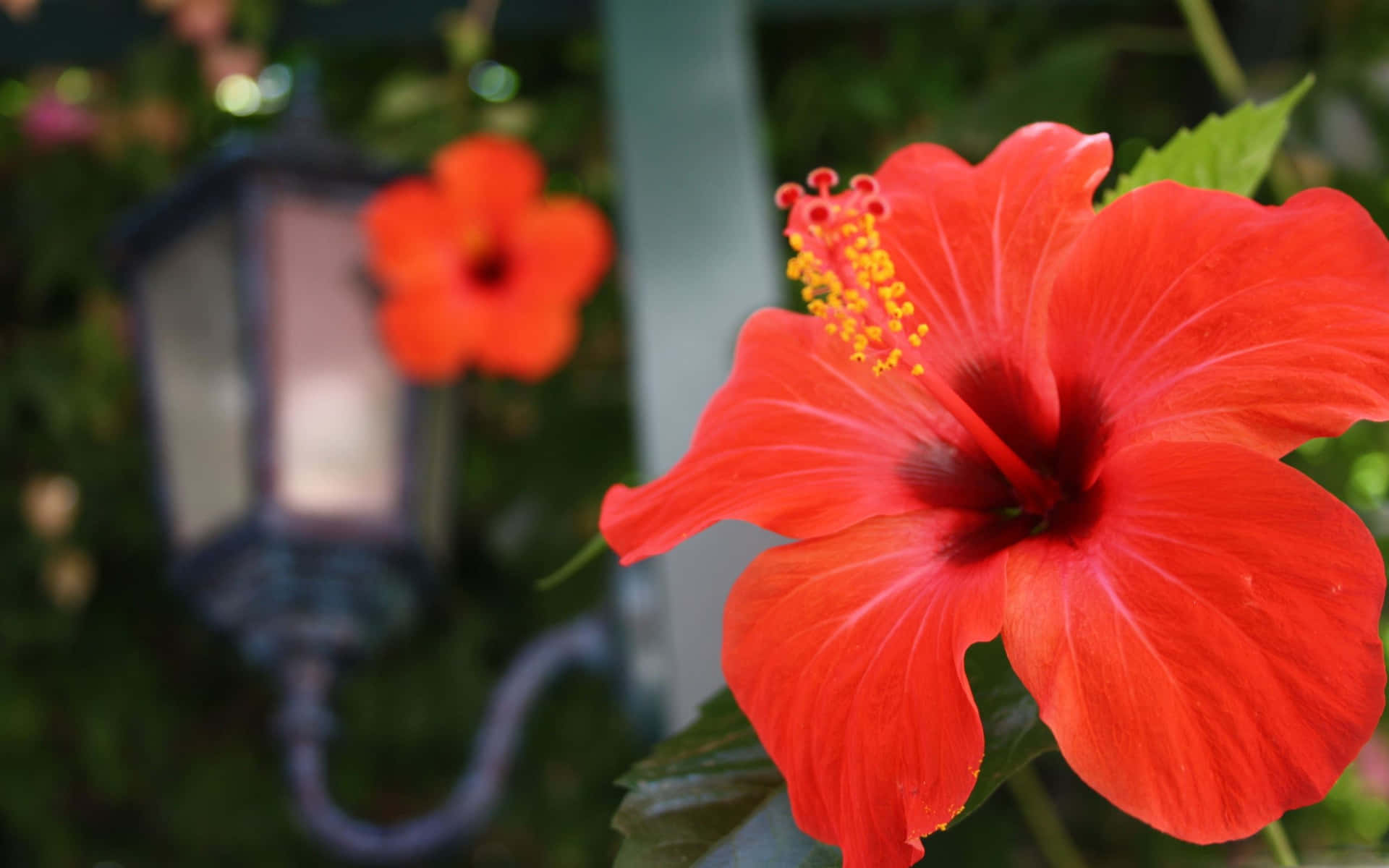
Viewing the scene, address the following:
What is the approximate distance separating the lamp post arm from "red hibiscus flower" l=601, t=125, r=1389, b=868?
83 centimetres

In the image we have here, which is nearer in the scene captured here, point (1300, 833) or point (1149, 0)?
point (1300, 833)

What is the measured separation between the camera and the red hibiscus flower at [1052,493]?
0.55 feet

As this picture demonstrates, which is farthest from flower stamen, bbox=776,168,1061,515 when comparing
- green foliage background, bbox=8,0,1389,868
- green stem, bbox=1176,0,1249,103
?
green foliage background, bbox=8,0,1389,868

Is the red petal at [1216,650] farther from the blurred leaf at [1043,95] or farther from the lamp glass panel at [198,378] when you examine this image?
the lamp glass panel at [198,378]

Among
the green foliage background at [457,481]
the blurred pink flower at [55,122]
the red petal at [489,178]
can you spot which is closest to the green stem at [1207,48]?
the red petal at [489,178]

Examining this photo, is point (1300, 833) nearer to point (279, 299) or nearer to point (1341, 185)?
point (1341, 185)

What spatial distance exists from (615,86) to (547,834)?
3.46 ft

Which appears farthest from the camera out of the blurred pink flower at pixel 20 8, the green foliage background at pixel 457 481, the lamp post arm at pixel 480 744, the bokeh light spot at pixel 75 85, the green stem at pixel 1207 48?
the bokeh light spot at pixel 75 85

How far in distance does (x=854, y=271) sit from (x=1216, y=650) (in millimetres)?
99

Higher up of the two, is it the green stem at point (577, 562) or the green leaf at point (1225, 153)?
the green leaf at point (1225, 153)

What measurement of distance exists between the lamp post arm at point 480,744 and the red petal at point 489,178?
17.2 inches

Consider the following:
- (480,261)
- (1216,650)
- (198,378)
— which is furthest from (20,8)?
(1216,650)

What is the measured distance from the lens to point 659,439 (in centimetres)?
84

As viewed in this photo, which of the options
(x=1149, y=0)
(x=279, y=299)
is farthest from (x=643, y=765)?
(x=1149, y=0)
